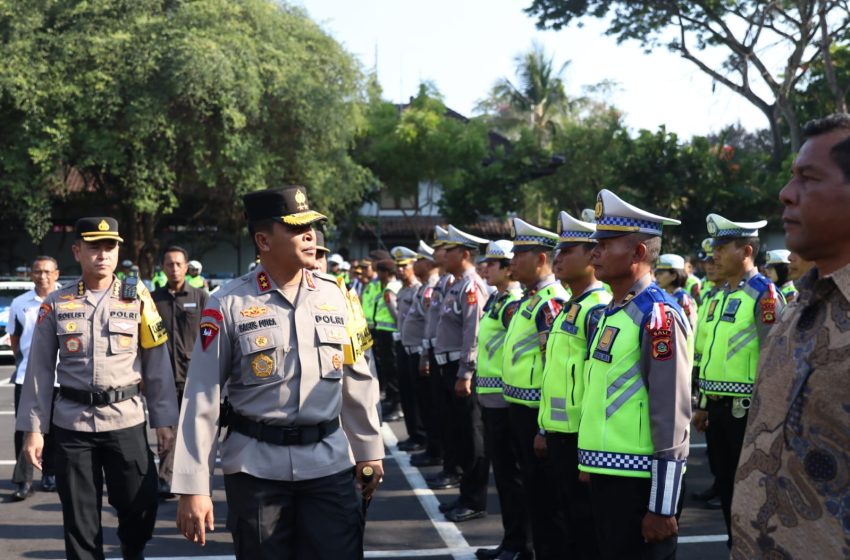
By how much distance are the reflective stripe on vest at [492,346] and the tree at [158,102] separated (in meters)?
19.4

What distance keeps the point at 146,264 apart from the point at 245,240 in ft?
26.3

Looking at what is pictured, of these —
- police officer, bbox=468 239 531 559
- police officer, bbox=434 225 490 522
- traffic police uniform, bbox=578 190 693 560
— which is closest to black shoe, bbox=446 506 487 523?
police officer, bbox=434 225 490 522

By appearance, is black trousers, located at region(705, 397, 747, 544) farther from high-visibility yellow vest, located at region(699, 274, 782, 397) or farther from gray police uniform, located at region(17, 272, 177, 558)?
gray police uniform, located at region(17, 272, 177, 558)

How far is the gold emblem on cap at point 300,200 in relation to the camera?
13.7 ft

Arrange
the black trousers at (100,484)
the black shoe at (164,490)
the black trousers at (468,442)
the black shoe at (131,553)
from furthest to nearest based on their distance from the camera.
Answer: the black shoe at (164,490)
the black trousers at (468,442)
the black shoe at (131,553)
the black trousers at (100,484)

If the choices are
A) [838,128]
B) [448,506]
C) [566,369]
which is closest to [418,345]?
Answer: [448,506]

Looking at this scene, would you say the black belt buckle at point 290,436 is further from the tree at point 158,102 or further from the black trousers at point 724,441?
the tree at point 158,102

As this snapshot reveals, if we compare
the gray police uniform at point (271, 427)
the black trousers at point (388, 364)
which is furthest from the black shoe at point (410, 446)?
the gray police uniform at point (271, 427)

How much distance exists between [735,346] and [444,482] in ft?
10.7

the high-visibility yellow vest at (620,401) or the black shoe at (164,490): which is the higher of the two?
the high-visibility yellow vest at (620,401)

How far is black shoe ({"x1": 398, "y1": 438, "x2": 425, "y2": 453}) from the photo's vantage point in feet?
34.9

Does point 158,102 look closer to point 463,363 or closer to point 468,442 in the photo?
point 463,363

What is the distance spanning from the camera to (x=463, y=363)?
7938 mm

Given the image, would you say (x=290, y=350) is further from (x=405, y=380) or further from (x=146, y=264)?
(x=146, y=264)
